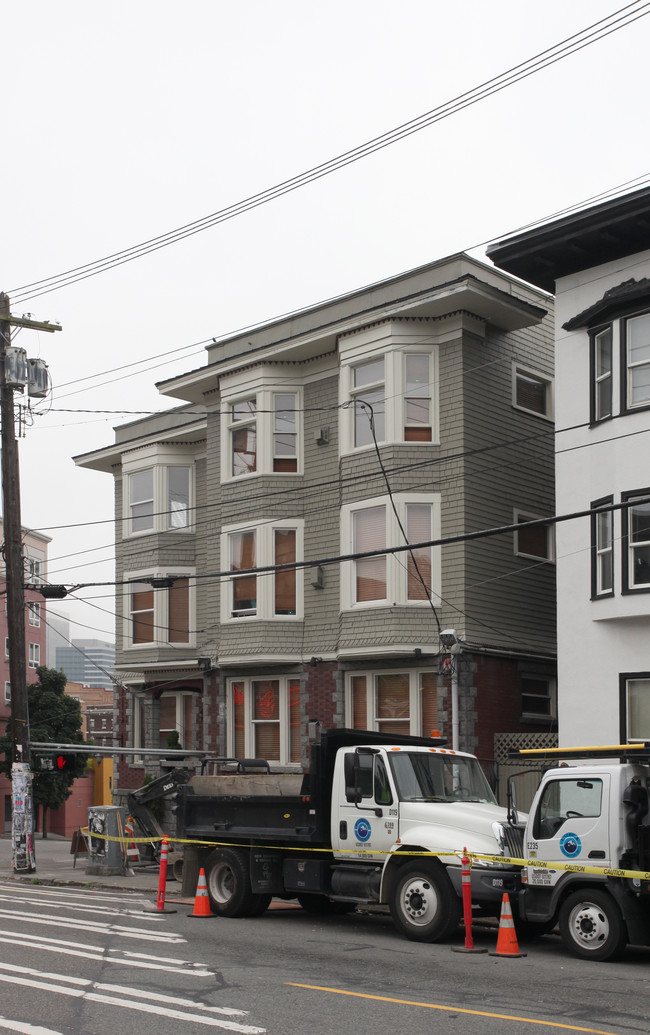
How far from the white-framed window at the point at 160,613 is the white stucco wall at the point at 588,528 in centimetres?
1224

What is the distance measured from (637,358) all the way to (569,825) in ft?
32.6

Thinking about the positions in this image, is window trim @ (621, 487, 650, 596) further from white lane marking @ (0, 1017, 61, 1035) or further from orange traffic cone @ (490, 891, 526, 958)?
white lane marking @ (0, 1017, 61, 1035)

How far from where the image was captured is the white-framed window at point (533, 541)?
26.2 meters

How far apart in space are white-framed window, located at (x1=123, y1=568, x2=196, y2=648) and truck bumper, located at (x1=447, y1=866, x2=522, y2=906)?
58.8 feet

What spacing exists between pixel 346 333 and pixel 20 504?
7864 mm

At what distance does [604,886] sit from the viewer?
12.5 meters

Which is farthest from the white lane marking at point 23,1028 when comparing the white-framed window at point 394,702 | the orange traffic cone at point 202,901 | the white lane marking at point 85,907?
the white-framed window at point 394,702

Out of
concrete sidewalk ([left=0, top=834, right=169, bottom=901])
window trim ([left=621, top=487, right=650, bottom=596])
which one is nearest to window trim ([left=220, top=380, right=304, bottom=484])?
concrete sidewalk ([left=0, top=834, right=169, bottom=901])

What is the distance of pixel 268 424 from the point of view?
2791 cm

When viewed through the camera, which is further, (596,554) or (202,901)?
(596,554)

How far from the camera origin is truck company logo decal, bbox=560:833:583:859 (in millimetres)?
12977

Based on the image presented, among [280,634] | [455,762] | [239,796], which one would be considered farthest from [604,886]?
[280,634]

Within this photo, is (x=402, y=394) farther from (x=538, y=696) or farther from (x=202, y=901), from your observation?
(x=202, y=901)

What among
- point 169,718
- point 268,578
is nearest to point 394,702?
point 268,578
